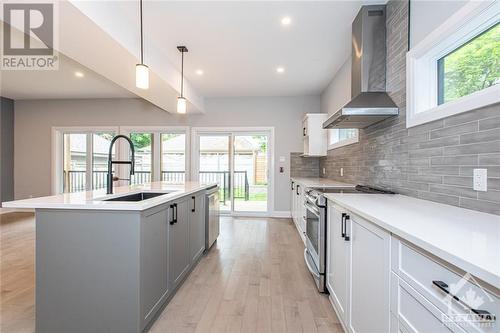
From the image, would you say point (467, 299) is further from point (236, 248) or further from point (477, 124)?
point (236, 248)

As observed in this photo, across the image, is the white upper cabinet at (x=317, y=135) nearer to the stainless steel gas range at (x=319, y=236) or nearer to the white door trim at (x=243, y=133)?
the white door trim at (x=243, y=133)

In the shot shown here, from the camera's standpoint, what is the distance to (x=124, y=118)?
19.4 feet

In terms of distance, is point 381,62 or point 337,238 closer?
point 337,238

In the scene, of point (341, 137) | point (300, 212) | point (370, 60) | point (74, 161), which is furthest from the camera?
point (74, 161)

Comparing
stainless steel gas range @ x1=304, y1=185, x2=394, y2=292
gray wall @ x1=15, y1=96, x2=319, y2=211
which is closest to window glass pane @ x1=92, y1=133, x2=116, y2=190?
gray wall @ x1=15, y1=96, x2=319, y2=211

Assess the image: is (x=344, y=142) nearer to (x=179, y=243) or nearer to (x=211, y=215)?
(x=211, y=215)

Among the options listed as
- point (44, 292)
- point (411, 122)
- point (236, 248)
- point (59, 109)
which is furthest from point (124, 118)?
point (411, 122)

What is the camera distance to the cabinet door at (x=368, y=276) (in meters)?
1.17

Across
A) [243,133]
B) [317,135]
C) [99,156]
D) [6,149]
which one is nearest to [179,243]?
[317,135]

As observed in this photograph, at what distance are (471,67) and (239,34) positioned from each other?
2323mm

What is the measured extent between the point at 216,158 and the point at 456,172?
192 inches

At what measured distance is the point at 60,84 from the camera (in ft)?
16.1

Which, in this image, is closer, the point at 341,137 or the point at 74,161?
the point at 341,137

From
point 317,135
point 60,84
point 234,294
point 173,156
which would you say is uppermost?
point 60,84
